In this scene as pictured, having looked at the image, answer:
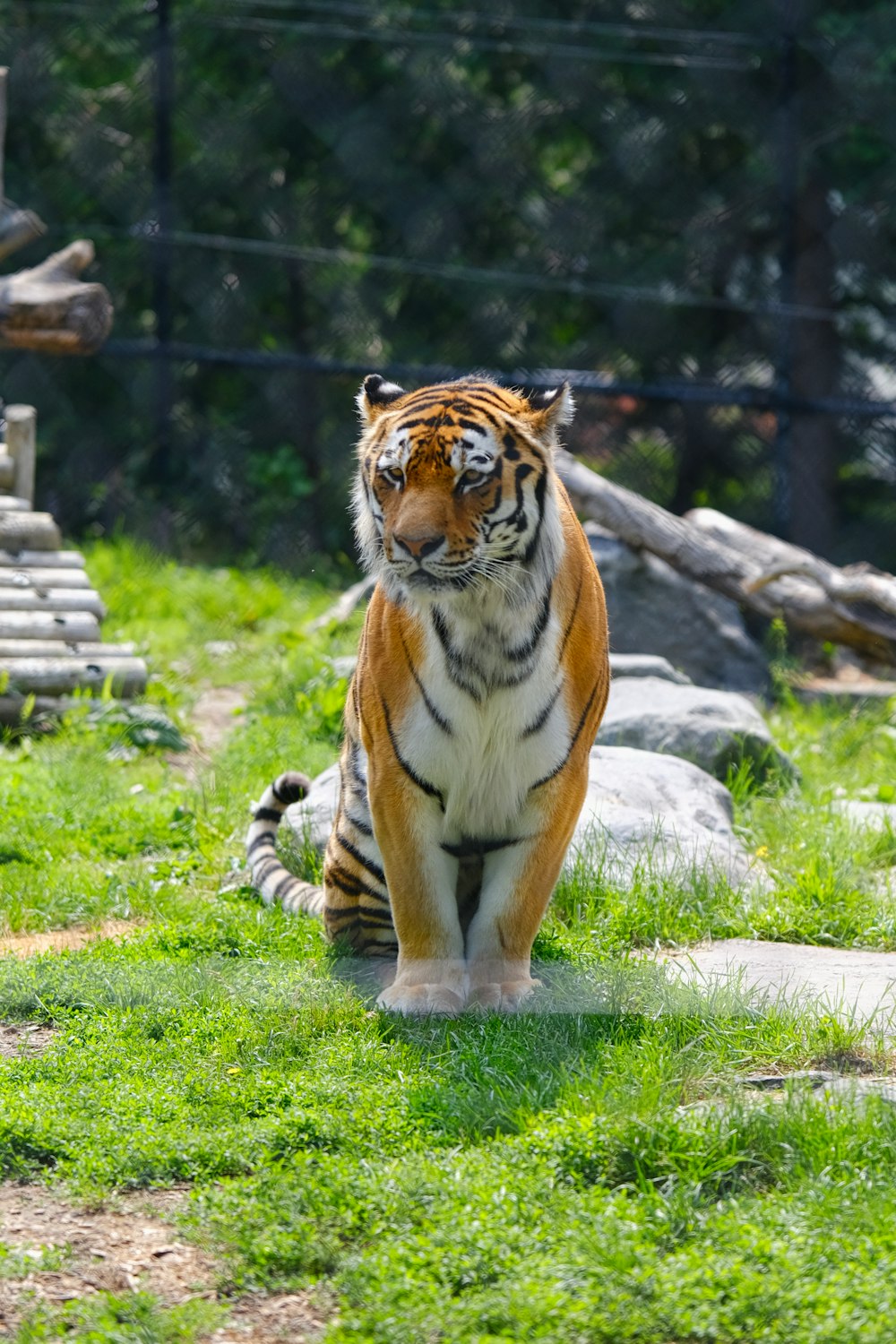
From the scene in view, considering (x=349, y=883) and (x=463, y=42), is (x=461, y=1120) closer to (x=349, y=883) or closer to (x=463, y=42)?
(x=349, y=883)

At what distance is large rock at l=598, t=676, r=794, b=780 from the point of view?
4473 millimetres

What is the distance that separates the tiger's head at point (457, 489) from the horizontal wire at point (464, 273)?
422 cm

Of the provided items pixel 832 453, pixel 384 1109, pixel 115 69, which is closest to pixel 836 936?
pixel 384 1109

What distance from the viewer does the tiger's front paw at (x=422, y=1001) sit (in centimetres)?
288

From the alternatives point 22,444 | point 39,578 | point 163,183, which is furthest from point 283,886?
point 163,183

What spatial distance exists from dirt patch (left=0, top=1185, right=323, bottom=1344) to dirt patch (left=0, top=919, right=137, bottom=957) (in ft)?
3.73

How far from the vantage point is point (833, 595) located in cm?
581

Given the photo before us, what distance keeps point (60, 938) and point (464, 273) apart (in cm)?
449

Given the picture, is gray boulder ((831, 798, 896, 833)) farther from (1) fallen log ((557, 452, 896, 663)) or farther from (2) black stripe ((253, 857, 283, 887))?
(2) black stripe ((253, 857, 283, 887))

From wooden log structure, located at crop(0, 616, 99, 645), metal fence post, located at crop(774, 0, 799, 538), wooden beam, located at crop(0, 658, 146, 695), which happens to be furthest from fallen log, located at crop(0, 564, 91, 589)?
metal fence post, located at crop(774, 0, 799, 538)

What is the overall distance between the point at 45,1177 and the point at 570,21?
6.25 metres

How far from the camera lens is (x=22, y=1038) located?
2.83 metres

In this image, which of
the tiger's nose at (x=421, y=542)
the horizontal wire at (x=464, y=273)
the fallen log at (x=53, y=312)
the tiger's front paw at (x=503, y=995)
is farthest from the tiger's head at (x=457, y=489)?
the horizontal wire at (x=464, y=273)

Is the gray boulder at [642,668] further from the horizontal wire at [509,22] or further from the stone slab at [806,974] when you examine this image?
the horizontal wire at [509,22]
